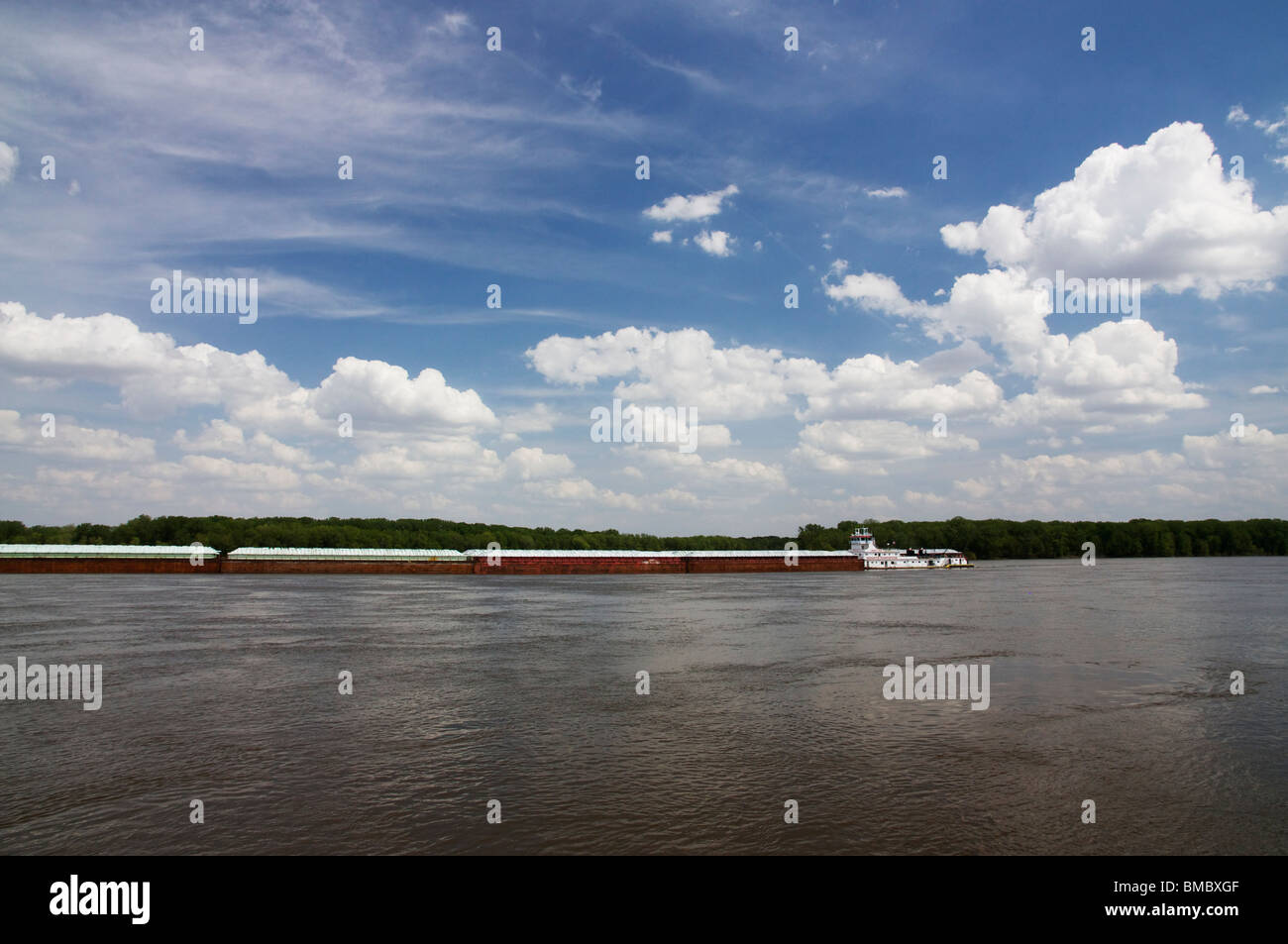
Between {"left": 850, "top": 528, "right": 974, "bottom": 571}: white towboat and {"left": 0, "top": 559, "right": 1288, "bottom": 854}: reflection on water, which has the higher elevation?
{"left": 0, "top": 559, "right": 1288, "bottom": 854}: reflection on water

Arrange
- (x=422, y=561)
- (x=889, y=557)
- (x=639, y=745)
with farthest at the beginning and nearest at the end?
(x=889, y=557)
(x=422, y=561)
(x=639, y=745)

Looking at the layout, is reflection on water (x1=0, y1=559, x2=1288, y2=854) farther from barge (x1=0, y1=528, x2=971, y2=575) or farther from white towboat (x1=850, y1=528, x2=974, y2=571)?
white towboat (x1=850, y1=528, x2=974, y2=571)

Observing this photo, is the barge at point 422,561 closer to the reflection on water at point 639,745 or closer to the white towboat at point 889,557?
the white towboat at point 889,557

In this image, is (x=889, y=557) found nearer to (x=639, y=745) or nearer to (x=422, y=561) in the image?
(x=422, y=561)

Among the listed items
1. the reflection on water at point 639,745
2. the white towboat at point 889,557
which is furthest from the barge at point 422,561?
the reflection on water at point 639,745

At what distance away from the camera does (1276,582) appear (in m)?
80.6

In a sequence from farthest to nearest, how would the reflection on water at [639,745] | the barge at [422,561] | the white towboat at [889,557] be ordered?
the white towboat at [889,557] < the barge at [422,561] < the reflection on water at [639,745]

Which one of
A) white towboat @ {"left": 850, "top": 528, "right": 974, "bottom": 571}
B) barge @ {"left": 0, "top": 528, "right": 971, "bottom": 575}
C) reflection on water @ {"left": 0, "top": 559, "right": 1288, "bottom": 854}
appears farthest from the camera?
white towboat @ {"left": 850, "top": 528, "right": 974, "bottom": 571}

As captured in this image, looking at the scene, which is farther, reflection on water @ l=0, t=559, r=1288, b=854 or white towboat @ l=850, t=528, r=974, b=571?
white towboat @ l=850, t=528, r=974, b=571

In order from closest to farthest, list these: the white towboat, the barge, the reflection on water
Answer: the reflection on water, the barge, the white towboat

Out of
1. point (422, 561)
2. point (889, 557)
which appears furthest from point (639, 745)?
point (889, 557)

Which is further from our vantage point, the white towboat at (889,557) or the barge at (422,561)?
the white towboat at (889,557)

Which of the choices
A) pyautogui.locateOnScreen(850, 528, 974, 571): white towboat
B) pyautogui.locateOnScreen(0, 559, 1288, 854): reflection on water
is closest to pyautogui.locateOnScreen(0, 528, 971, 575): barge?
pyautogui.locateOnScreen(850, 528, 974, 571): white towboat
